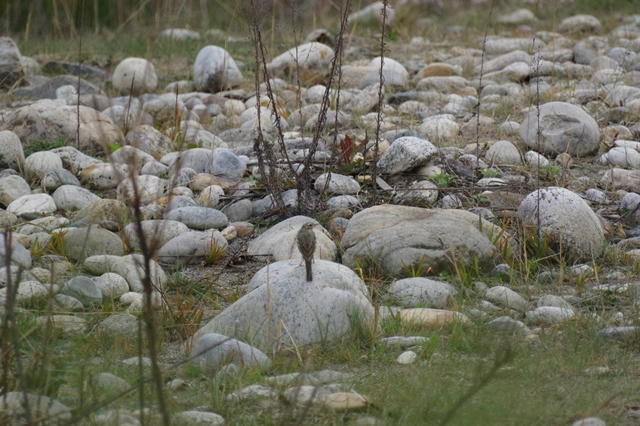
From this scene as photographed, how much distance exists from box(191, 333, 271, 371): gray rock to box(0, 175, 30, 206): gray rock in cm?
235

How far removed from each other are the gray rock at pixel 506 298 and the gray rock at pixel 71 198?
2363 millimetres

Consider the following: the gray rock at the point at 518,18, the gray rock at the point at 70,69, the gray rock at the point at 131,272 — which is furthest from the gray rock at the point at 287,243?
the gray rock at the point at 518,18

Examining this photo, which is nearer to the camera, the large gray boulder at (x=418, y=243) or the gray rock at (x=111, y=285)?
the gray rock at (x=111, y=285)

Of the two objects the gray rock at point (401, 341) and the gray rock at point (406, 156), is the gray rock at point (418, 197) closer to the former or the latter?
the gray rock at point (406, 156)

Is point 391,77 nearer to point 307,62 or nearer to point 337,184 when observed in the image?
point 307,62

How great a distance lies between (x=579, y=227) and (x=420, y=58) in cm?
494

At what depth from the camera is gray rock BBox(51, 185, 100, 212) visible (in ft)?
14.5

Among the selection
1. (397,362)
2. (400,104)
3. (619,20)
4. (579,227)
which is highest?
(619,20)

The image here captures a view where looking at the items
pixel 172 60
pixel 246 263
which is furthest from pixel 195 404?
pixel 172 60

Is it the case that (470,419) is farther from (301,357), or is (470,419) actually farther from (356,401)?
(301,357)

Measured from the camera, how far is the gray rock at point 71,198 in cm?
441

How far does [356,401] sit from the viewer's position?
221 centimetres

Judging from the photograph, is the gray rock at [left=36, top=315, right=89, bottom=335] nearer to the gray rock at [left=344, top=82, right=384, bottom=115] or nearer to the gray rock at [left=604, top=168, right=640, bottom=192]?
the gray rock at [left=604, top=168, right=640, bottom=192]

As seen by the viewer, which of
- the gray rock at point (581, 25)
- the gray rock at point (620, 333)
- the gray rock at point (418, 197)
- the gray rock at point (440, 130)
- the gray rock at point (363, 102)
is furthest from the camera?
the gray rock at point (581, 25)
